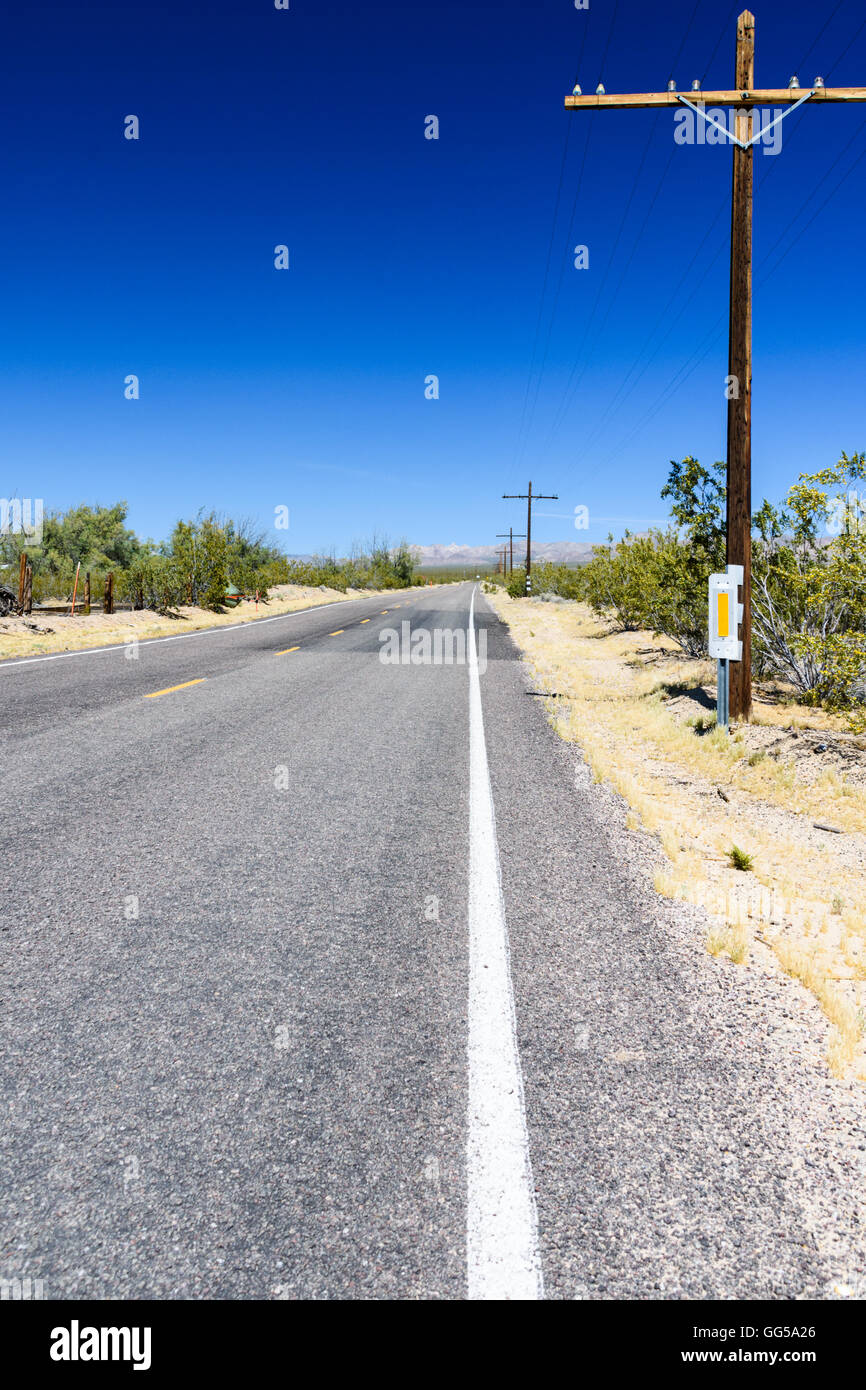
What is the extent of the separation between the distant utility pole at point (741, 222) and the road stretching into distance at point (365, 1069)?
4877 mm

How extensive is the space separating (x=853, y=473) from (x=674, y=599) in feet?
20.7

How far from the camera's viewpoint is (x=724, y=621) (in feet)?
26.8

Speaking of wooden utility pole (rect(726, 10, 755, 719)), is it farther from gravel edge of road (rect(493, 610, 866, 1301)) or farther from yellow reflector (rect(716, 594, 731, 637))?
gravel edge of road (rect(493, 610, 866, 1301))

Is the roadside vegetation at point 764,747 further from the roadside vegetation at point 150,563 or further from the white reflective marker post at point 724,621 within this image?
the roadside vegetation at point 150,563

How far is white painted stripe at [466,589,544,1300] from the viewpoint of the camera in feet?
5.93

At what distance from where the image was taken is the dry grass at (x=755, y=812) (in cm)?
354

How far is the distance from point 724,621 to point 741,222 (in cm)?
437

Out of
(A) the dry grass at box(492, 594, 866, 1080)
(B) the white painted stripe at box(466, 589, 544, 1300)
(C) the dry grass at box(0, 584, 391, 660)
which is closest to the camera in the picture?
(B) the white painted stripe at box(466, 589, 544, 1300)

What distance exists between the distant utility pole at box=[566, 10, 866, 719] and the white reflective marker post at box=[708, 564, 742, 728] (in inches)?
13.3

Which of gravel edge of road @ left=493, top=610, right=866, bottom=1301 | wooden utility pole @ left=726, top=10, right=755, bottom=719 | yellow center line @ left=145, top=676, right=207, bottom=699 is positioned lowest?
gravel edge of road @ left=493, top=610, right=866, bottom=1301

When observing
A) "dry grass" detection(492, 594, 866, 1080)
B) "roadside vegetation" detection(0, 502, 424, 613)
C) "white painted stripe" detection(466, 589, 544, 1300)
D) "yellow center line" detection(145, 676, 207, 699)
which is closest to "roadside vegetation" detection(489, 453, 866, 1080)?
"dry grass" detection(492, 594, 866, 1080)

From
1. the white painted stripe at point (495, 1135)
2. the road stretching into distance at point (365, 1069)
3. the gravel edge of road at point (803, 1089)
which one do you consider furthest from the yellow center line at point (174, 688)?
the gravel edge of road at point (803, 1089)

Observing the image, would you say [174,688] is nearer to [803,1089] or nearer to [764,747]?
[764,747]
